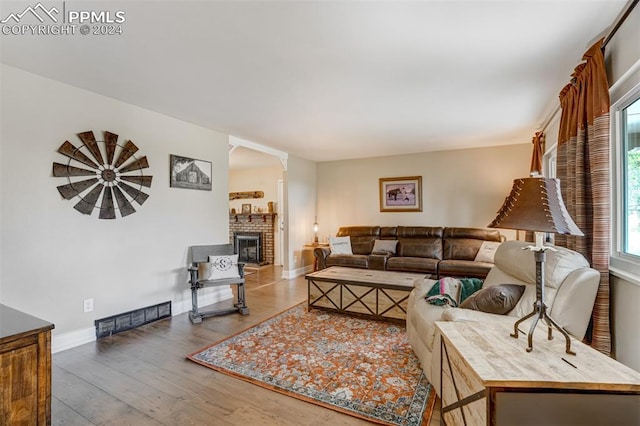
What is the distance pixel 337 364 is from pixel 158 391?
1.33m

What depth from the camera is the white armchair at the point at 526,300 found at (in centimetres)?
174

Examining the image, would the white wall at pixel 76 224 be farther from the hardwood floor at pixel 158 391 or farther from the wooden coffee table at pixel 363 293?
the wooden coffee table at pixel 363 293

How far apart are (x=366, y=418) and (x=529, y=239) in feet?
13.6

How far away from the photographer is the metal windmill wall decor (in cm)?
282

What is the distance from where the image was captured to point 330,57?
2.28 metres

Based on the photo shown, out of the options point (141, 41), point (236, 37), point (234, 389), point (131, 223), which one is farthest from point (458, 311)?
point (131, 223)

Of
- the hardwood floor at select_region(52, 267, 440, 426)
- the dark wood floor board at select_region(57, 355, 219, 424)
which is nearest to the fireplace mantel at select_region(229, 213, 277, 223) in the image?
the hardwood floor at select_region(52, 267, 440, 426)

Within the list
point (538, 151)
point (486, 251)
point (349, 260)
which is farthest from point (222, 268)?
point (538, 151)

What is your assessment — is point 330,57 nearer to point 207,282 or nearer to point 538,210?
point 538,210

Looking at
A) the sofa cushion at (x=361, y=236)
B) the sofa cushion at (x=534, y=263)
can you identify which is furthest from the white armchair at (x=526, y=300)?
the sofa cushion at (x=361, y=236)

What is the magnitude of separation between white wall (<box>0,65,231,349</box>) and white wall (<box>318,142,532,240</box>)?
3366 mm

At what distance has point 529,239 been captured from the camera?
4570mm

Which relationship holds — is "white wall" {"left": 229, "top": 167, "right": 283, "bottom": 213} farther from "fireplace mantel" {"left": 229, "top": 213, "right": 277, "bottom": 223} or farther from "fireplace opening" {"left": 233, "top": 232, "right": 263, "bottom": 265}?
"fireplace opening" {"left": 233, "top": 232, "right": 263, "bottom": 265}

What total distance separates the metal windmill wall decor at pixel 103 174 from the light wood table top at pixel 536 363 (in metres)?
3.36
